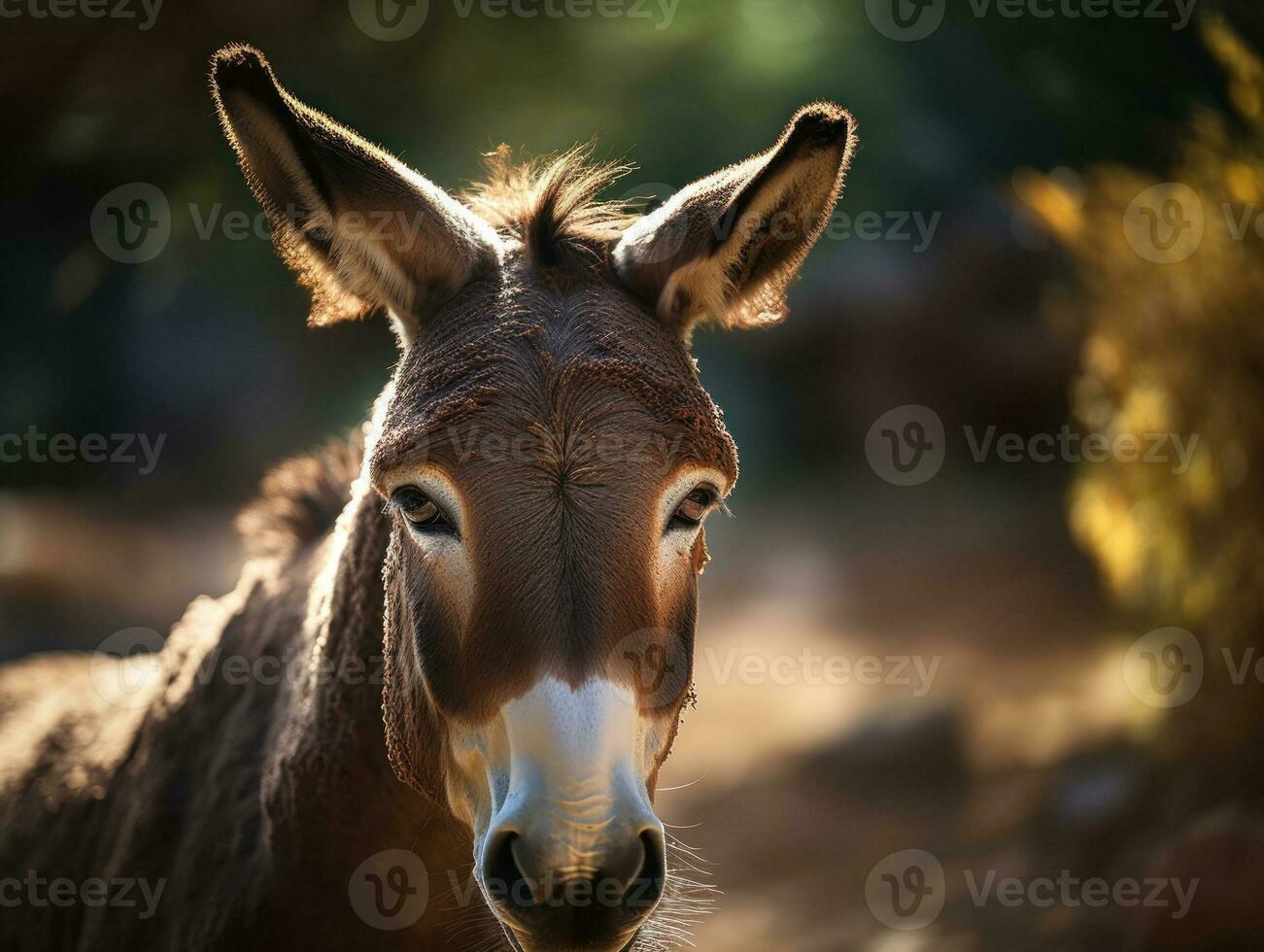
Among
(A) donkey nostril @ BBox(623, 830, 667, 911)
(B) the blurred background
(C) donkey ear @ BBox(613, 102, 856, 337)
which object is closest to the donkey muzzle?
(A) donkey nostril @ BBox(623, 830, 667, 911)

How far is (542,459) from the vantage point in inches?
87.0

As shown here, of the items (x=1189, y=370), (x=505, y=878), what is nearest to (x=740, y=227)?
(x=505, y=878)

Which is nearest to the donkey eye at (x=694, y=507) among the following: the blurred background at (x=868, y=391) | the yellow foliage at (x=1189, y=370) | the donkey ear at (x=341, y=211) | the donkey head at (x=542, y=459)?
the donkey head at (x=542, y=459)

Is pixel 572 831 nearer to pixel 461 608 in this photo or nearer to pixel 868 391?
pixel 461 608

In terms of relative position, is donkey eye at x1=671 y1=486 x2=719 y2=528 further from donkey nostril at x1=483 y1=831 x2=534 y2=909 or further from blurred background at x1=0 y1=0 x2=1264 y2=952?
blurred background at x1=0 y1=0 x2=1264 y2=952

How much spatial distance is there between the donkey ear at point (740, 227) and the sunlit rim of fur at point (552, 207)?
0.14 metres

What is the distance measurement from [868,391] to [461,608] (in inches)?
372

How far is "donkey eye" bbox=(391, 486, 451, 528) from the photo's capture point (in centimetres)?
235

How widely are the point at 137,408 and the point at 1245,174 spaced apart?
9.26 metres

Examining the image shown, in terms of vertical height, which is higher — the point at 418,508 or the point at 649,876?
the point at 418,508

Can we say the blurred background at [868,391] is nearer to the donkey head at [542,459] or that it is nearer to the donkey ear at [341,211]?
the donkey head at [542,459]

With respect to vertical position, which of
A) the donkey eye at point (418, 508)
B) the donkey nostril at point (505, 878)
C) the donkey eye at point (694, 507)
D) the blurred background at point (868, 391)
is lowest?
the donkey nostril at point (505, 878)

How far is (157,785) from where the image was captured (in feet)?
10.4

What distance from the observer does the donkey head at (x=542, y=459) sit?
202 centimetres
